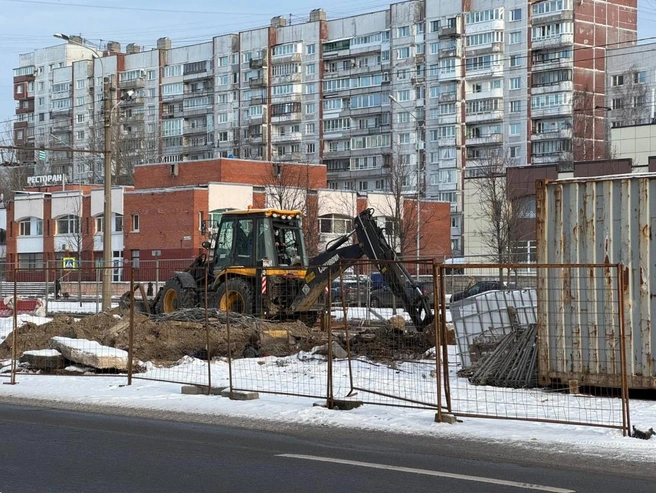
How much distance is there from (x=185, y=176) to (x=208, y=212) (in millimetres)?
5440

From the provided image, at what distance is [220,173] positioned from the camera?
6994 cm

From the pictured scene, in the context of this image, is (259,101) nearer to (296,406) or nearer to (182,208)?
(182,208)

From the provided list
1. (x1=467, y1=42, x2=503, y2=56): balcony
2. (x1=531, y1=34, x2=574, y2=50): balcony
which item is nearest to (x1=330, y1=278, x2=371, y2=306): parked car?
(x1=531, y1=34, x2=574, y2=50): balcony

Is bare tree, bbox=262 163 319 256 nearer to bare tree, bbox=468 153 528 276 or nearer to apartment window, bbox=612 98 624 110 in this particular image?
bare tree, bbox=468 153 528 276

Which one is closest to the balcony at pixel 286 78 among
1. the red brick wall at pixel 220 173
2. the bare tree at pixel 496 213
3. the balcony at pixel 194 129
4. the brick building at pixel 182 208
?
the balcony at pixel 194 129

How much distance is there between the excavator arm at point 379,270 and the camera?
2048cm

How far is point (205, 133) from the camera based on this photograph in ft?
397

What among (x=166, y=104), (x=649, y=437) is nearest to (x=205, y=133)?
(x=166, y=104)

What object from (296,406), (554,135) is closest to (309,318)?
(296,406)

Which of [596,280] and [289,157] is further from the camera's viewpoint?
[289,157]

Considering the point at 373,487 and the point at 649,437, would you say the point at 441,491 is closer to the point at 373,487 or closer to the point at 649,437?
the point at 373,487

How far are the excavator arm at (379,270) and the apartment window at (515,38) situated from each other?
78.2 metres

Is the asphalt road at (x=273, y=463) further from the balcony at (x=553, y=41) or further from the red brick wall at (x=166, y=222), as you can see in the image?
the balcony at (x=553, y=41)

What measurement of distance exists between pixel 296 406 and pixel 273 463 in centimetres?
387
